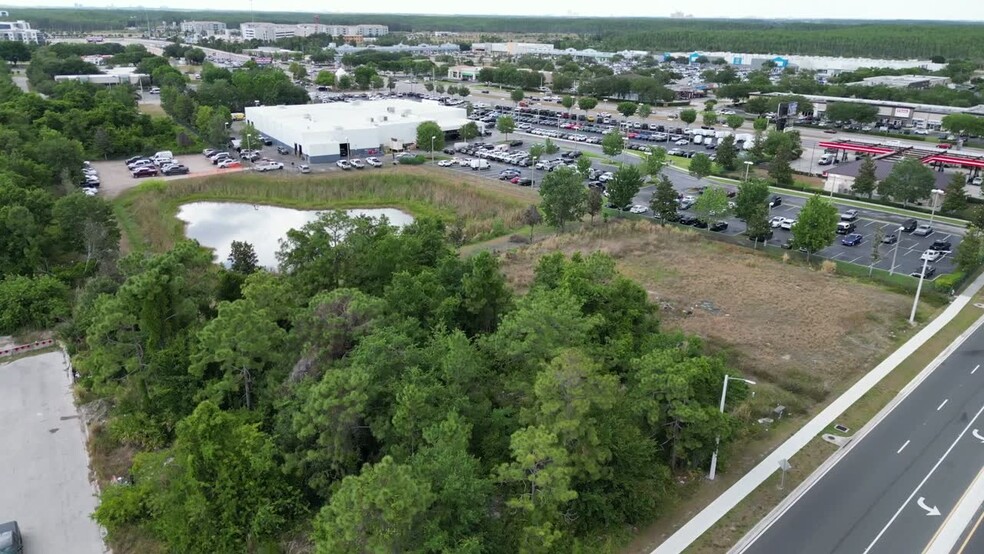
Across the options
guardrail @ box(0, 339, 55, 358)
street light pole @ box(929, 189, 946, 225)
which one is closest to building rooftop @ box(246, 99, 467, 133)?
guardrail @ box(0, 339, 55, 358)

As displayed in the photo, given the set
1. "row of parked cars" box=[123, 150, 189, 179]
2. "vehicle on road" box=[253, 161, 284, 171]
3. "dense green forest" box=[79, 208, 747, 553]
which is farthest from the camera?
"vehicle on road" box=[253, 161, 284, 171]

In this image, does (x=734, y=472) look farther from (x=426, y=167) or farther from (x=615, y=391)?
(x=426, y=167)

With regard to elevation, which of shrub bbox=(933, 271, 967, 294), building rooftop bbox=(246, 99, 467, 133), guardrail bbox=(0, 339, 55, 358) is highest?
building rooftop bbox=(246, 99, 467, 133)

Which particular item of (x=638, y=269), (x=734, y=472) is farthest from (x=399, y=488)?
(x=638, y=269)

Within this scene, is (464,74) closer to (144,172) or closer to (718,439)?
(144,172)

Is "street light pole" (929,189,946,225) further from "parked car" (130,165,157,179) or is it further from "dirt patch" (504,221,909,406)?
"parked car" (130,165,157,179)

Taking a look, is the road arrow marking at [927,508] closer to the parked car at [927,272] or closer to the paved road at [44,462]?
the parked car at [927,272]
